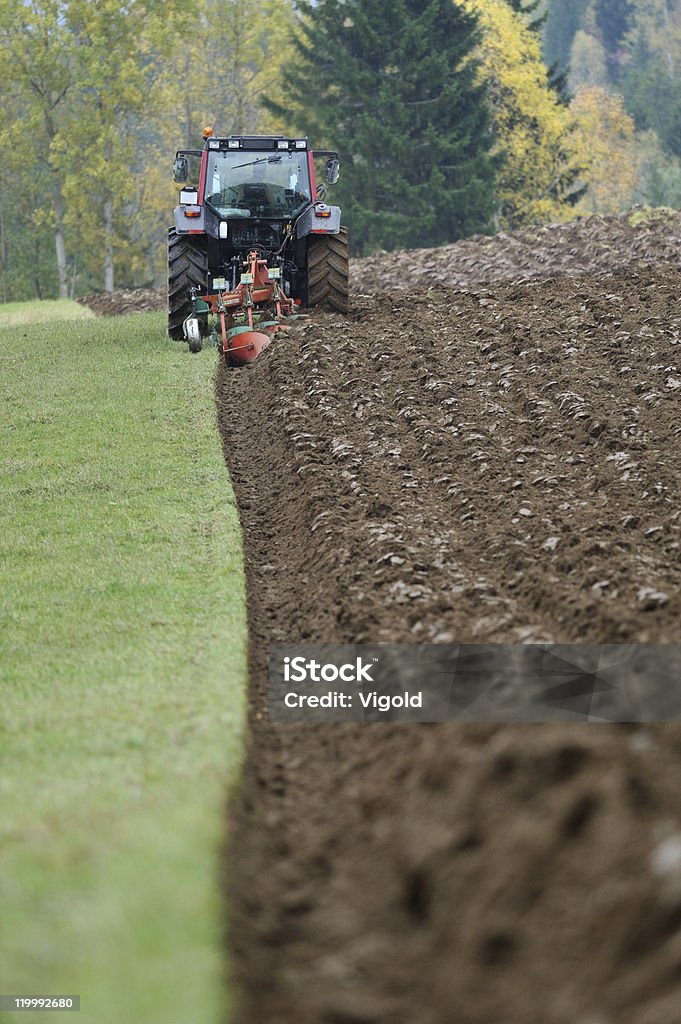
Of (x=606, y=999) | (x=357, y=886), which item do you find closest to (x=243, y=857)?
(x=357, y=886)

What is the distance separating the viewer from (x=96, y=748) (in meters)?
4.78

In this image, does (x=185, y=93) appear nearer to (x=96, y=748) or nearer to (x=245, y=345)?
(x=245, y=345)

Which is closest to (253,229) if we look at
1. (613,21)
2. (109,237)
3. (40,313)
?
(40,313)

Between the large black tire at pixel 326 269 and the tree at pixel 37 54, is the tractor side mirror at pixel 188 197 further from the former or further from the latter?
the tree at pixel 37 54

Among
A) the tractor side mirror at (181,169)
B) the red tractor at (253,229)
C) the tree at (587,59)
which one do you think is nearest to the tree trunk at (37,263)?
the red tractor at (253,229)

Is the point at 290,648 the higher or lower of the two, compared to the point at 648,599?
lower

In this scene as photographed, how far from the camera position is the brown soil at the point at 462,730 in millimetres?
3018

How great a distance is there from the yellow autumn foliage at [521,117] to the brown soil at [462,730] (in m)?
30.4

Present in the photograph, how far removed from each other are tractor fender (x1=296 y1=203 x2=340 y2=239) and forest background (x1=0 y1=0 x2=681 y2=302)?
19219mm

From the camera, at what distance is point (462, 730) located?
418cm

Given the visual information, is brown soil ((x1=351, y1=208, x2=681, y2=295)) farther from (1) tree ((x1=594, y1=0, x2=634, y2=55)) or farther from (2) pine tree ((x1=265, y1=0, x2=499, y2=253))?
(1) tree ((x1=594, y1=0, x2=634, y2=55))

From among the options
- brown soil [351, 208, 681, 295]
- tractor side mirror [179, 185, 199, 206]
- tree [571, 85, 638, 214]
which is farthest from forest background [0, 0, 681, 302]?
tractor side mirror [179, 185, 199, 206]

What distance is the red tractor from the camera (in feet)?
48.5

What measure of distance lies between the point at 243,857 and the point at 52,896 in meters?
0.66
